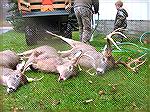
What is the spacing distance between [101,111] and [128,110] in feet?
1.03

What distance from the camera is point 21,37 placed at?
9.62 meters

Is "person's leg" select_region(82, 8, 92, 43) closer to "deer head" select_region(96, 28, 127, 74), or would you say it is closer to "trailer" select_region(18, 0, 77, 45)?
"trailer" select_region(18, 0, 77, 45)

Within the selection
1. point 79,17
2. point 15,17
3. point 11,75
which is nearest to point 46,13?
point 79,17

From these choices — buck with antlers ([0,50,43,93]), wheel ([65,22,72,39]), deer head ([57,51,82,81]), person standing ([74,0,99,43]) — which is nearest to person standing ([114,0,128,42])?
wheel ([65,22,72,39])

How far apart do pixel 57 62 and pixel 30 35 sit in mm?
2382

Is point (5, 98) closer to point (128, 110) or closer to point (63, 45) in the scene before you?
point (128, 110)

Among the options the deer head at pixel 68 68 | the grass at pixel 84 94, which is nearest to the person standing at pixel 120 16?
the grass at pixel 84 94

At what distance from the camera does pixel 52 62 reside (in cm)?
675

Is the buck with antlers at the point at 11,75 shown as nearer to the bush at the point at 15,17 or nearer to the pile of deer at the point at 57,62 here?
the pile of deer at the point at 57,62

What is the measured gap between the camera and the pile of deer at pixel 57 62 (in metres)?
6.15

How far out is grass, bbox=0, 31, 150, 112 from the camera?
17.7 ft

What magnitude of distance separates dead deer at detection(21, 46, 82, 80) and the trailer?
149 centimetres

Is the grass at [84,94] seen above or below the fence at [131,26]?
above

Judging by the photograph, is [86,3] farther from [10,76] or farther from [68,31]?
[10,76]
